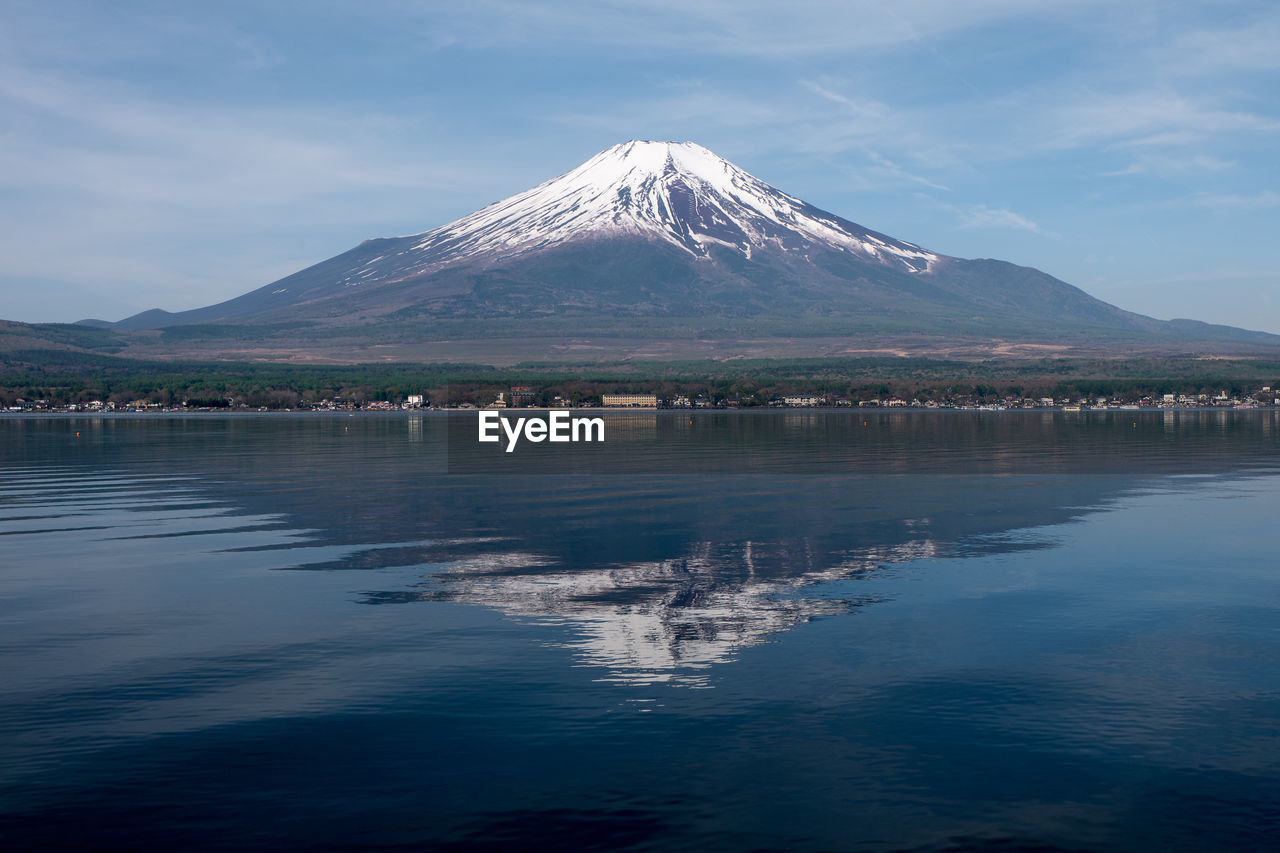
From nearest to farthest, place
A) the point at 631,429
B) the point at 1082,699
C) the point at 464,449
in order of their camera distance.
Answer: the point at 1082,699, the point at 464,449, the point at 631,429

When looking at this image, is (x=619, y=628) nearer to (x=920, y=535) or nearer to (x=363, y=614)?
(x=363, y=614)

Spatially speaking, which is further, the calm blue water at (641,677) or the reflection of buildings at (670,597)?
the reflection of buildings at (670,597)

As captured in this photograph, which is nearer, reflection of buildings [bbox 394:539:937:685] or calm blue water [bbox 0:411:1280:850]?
calm blue water [bbox 0:411:1280:850]

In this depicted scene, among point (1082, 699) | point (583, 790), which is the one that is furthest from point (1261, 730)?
point (583, 790)
